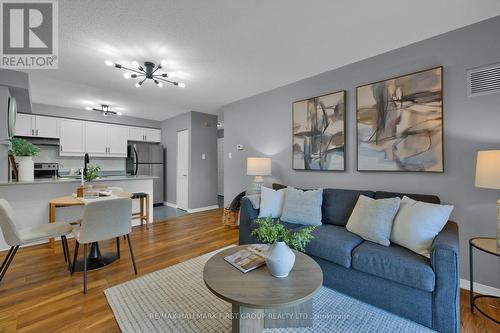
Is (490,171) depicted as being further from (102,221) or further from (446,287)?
(102,221)

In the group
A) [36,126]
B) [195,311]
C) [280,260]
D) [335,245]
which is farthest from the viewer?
[36,126]

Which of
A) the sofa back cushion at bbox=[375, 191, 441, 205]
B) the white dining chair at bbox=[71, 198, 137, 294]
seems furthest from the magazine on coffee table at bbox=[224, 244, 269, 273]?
the sofa back cushion at bbox=[375, 191, 441, 205]

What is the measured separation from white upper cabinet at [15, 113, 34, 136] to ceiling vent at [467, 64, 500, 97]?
7.33 metres

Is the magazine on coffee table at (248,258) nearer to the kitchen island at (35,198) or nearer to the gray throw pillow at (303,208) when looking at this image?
the gray throw pillow at (303,208)

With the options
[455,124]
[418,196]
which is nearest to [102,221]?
[418,196]

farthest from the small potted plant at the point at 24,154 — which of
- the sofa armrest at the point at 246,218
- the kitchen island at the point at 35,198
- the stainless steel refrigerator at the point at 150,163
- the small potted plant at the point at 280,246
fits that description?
the small potted plant at the point at 280,246

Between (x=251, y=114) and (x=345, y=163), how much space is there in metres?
2.10

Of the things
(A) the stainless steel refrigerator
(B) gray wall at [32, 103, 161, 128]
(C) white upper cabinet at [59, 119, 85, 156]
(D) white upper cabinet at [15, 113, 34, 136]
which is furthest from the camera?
(A) the stainless steel refrigerator

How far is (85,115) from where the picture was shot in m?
5.30

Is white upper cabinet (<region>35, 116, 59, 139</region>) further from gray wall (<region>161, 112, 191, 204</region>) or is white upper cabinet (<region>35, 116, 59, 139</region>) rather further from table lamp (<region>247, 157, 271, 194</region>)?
table lamp (<region>247, 157, 271, 194</region>)

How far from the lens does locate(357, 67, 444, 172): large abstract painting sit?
2199 mm

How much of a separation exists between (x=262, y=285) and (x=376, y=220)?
51.6 inches

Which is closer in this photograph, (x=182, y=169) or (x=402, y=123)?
(x=402, y=123)

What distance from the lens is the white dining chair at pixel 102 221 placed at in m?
2.01
